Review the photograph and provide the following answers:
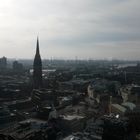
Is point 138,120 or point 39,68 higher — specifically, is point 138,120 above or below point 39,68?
below

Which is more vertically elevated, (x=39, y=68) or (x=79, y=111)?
(x=39, y=68)

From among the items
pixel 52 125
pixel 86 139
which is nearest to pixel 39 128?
pixel 52 125

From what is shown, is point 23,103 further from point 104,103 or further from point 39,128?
point 39,128

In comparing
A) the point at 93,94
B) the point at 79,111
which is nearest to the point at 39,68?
the point at 93,94

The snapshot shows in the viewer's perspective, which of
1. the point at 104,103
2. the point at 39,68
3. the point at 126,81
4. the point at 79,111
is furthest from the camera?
the point at 126,81

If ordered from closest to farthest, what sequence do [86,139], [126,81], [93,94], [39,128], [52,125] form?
[86,139], [39,128], [52,125], [93,94], [126,81]

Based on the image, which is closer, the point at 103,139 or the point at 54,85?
the point at 103,139

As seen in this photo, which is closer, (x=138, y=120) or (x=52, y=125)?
(x=52, y=125)

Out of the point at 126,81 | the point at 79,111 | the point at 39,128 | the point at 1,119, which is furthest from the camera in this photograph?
the point at 126,81

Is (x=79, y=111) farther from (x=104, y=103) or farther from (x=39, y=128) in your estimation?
(x=39, y=128)
